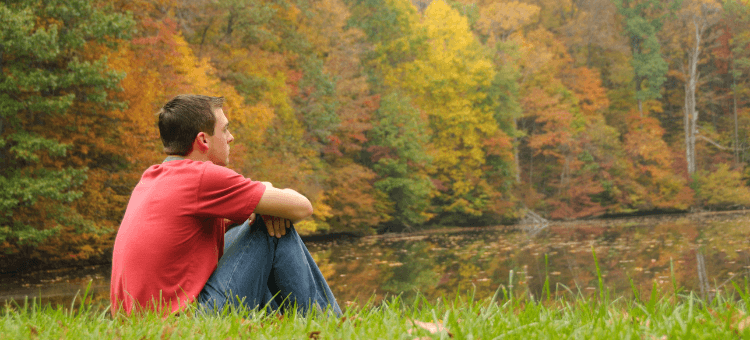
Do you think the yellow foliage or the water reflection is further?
the yellow foliage

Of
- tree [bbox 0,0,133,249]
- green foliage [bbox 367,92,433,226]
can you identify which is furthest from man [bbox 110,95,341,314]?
green foliage [bbox 367,92,433,226]

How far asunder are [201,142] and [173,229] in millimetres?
443

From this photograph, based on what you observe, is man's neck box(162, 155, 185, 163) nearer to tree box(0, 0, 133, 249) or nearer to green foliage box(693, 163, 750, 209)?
tree box(0, 0, 133, 249)

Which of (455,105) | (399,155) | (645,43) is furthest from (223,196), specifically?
(645,43)

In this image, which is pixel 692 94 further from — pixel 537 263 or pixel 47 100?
pixel 47 100

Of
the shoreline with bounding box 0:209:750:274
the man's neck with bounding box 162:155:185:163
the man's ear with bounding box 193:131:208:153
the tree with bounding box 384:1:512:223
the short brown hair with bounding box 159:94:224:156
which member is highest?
the tree with bounding box 384:1:512:223

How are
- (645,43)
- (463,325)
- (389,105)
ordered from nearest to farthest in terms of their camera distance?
(463,325)
(389,105)
(645,43)

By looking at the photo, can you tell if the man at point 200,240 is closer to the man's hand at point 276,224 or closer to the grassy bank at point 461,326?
the man's hand at point 276,224

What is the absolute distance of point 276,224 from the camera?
7.57 ft

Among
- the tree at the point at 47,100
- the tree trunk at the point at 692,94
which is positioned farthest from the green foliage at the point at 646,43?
the tree at the point at 47,100

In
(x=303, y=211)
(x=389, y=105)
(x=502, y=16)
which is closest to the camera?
(x=303, y=211)

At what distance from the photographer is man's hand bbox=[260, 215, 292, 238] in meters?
2.30

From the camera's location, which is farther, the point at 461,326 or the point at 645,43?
the point at 645,43

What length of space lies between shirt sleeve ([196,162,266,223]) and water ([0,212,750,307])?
15.1 ft
